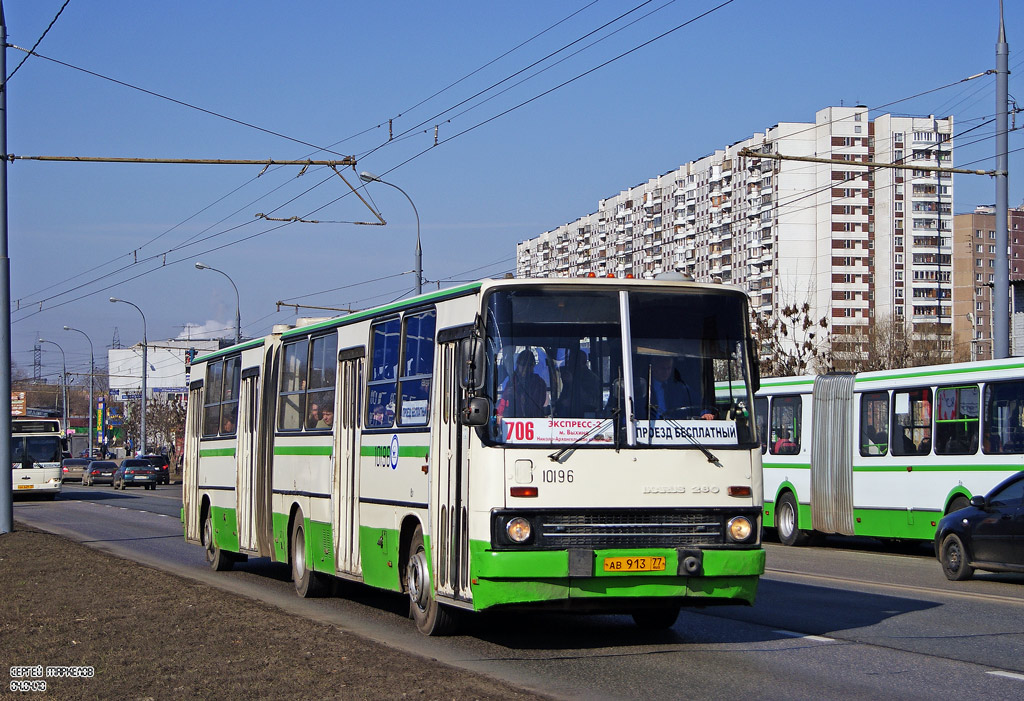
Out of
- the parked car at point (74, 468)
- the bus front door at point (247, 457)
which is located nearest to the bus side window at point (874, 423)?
the bus front door at point (247, 457)

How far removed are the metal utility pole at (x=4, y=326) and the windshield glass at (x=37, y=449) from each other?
25104mm

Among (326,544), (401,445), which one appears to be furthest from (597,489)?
(326,544)

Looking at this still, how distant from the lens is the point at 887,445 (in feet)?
73.0

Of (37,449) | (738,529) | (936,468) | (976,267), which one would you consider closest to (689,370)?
(738,529)

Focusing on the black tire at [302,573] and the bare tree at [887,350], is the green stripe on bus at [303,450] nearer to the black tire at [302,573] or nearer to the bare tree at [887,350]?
the black tire at [302,573]

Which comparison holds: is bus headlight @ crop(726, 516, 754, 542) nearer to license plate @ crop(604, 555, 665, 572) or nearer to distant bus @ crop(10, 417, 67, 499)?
license plate @ crop(604, 555, 665, 572)

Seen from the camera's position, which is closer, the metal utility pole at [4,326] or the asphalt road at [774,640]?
the asphalt road at [774,640]

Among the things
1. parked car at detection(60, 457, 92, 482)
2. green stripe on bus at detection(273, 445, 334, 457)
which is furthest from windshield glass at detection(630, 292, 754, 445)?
parked car at detection(60, 457, 92, 482)

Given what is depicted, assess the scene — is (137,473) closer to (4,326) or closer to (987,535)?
(4,326)

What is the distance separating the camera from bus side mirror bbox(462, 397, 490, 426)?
9.99m

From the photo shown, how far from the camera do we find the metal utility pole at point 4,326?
Result: 23484 mm

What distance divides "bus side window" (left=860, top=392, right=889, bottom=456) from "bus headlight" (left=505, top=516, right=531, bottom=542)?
44.8 feet

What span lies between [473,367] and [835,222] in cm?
11930

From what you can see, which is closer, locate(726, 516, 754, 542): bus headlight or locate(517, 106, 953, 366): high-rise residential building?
locate(726, 516, 754, 542): bus headlight
